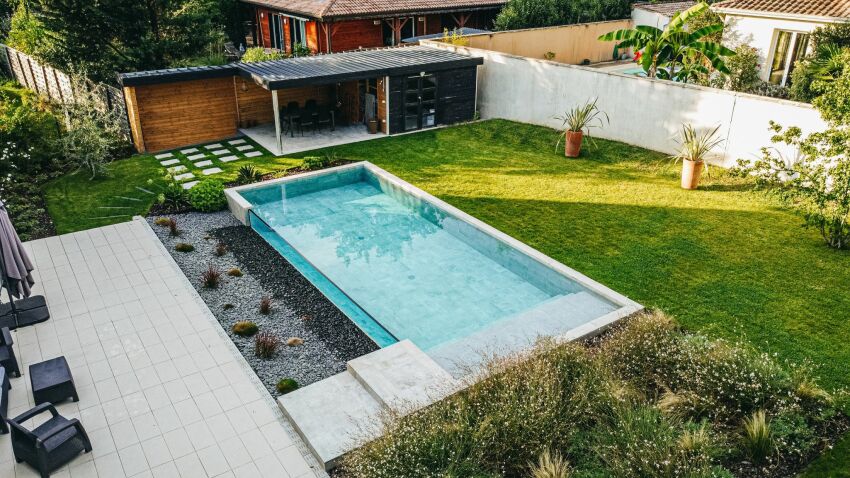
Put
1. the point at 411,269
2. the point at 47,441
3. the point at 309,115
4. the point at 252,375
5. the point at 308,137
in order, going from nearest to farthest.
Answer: the point at 47,441
the point at 252,375
the point at 411,269
the point at 308,137
the point at 309,115

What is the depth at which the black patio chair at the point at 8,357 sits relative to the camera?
812 centimetres

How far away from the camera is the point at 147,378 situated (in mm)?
8344

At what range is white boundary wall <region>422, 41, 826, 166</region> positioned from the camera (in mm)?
14664

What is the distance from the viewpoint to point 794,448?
660 centimetres

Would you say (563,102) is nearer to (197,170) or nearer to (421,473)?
(197,170)

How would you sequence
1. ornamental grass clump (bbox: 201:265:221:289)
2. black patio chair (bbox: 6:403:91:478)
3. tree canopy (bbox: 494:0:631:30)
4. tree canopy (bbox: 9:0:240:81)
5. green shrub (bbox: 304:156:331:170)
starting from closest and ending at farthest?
black patio chair (bbox: 6:403:91:478) → ornamental grass clump (bbox: 201:265:221:289) → green shrub (bbox: 304:156:331:170) → tree canopy (bbox: 9:0:240:81) → tree canopy (bbox: 494:0:631:30)

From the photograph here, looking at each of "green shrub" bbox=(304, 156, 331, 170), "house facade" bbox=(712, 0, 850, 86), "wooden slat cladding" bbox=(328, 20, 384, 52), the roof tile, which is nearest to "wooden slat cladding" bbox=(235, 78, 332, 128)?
"green shrub" bbox=(304, 156, 331, 170)

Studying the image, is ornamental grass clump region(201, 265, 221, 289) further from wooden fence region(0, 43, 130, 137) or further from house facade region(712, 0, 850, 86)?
house facade region(712, 0, 850, 86)

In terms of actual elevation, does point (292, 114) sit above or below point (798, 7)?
below

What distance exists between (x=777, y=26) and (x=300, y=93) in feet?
50.6

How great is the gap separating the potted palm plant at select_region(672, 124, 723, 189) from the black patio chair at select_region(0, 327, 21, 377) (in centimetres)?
1366

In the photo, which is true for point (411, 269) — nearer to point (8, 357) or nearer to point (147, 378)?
point (147, 378)

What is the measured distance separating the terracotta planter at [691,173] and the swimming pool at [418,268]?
5.34 meters

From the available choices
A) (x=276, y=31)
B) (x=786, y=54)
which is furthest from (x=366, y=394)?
(x=276, y=31)
